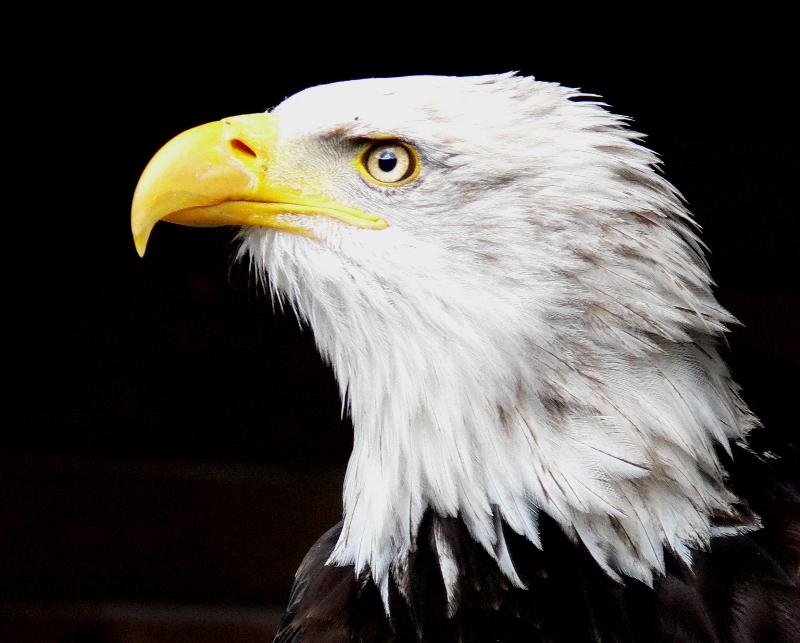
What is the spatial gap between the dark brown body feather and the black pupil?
1.50 feet

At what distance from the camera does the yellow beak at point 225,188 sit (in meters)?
1.02

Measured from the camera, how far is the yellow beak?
3.35ft

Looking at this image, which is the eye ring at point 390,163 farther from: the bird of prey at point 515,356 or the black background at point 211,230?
the black background at point 211,230

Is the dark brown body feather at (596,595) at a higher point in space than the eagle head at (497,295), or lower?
→ lower

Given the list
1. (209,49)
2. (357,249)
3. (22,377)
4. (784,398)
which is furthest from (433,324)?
(22,377)

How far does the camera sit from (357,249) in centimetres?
101

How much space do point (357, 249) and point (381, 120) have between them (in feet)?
0.54

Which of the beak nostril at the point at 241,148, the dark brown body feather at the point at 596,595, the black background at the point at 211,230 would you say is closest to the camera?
the dark brown body feather at the point at 596,595

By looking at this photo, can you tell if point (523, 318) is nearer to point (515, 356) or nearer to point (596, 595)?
point (515, 356)

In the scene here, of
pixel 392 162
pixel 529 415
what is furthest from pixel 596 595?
pixel 392 162

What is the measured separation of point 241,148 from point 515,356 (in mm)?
452

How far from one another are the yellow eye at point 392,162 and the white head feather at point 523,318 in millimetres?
18

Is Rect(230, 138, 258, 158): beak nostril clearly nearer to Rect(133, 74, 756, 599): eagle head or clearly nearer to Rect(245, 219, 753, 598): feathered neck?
Rect(133, 74, 756, 599): eagle head

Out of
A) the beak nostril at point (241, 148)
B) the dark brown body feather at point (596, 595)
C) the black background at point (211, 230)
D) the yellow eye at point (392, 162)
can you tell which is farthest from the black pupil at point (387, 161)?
the black background at point (211, 230)
